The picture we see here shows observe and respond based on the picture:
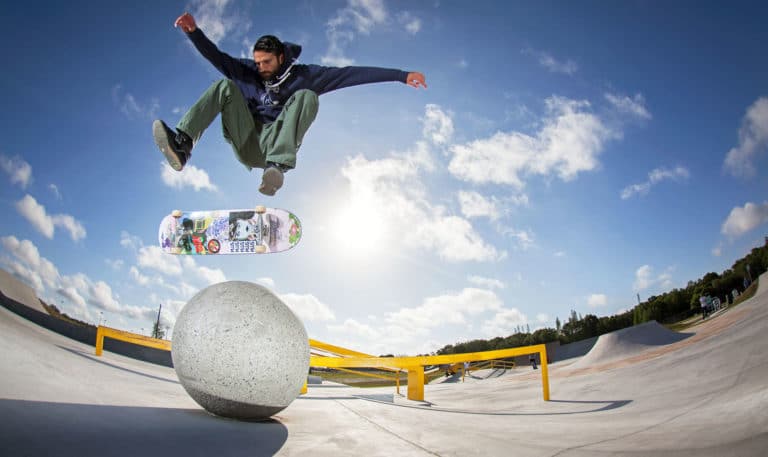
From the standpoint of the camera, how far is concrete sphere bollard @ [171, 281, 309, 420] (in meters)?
2.91

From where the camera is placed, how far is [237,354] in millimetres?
2893

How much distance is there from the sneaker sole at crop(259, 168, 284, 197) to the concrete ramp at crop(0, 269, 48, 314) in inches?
601

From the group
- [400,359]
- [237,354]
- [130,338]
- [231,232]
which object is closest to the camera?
[237,354]

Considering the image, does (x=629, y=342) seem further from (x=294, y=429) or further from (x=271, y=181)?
(x=271, y=181)

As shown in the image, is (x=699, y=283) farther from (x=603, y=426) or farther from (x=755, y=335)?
(x=603, y=426)

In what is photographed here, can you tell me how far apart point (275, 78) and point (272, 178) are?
4.26 ft

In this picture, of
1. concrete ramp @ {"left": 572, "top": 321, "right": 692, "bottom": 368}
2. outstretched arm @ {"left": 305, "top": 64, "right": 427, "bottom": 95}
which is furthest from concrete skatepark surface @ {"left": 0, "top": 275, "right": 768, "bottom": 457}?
concrete ramp @ {"left": 572, "top": 321, "right": 692, "bottom": 368}

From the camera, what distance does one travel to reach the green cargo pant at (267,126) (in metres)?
3.85

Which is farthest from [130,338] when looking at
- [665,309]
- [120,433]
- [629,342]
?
[665,309]

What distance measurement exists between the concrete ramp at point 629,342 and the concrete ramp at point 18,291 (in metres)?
22.2

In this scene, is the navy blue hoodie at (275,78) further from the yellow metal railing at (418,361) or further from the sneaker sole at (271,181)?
the yellow metal railing at (418,361)

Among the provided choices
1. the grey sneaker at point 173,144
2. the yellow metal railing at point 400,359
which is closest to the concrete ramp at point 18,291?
the yellow metal railing at point 400,359

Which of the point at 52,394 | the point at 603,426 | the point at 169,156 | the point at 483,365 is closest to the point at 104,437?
the point at 52,394

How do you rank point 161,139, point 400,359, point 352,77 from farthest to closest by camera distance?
1. point 400,359
2. point 352,77
3. point 161,139
